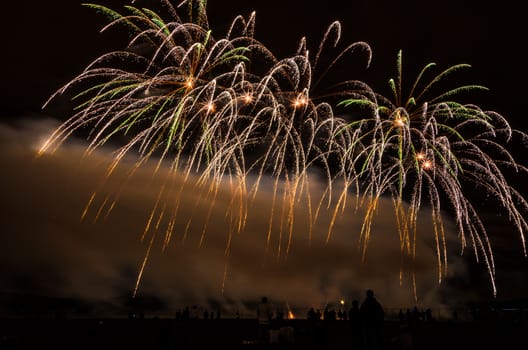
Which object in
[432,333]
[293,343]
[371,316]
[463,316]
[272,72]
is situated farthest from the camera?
[463,316]

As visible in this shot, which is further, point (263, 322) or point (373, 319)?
point (263, 322)

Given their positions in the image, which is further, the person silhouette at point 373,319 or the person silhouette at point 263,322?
the person silhouette at point 263,322

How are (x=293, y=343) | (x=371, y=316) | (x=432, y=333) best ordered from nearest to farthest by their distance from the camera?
(x=371, y=316) < (x=293, y=343) < (x=432, y=333)

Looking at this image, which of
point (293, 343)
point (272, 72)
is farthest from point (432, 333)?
point (272, 72)

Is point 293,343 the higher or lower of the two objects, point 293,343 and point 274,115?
the lower

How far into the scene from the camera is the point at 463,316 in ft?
100

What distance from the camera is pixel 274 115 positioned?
23.7 meters

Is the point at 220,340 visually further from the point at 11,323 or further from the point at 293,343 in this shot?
the point at 11,323

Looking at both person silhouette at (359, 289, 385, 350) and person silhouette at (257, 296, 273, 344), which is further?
person silhouette at (257, 296, 273, 344)

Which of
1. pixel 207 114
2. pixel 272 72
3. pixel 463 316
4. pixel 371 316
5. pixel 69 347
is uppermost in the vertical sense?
pixel 272 72

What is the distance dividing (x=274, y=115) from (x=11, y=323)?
1607cm

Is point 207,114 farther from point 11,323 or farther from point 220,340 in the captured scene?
point 11,323

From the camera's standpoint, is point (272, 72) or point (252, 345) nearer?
point (252, 345)

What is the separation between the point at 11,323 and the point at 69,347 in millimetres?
5518
